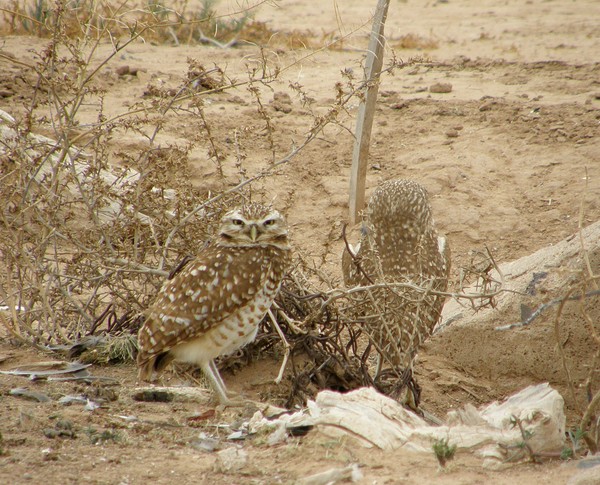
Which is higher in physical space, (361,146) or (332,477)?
(361,146)

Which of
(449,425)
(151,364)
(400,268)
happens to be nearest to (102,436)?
(151,364)

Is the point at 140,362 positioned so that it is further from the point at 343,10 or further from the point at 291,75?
the point at 343,10

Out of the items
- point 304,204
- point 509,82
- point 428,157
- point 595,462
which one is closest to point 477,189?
point 428,157

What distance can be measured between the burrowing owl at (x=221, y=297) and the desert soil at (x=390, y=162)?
1.14 ft

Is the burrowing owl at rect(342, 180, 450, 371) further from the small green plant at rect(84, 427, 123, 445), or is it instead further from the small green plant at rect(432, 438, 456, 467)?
the small green plant at rect(84, 427, 123, 445)

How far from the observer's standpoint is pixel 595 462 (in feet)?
12.5

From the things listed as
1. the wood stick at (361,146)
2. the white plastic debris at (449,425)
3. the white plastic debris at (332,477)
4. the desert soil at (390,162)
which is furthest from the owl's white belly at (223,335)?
the wood stick at (361,146)

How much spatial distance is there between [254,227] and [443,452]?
2.05 meters

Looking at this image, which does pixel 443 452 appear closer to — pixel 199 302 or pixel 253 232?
pixel 199 302

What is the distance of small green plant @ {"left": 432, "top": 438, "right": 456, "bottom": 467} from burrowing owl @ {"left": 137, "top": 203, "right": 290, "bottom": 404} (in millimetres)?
1708

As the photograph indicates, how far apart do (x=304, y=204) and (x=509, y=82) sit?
178 inches

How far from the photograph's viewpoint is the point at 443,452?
13.0 ft

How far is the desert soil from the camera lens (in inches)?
159

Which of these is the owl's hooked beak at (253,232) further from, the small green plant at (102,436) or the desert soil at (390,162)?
the small green plant at (102,436)
